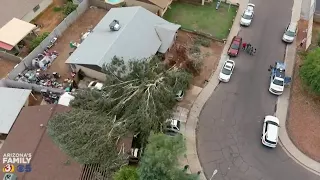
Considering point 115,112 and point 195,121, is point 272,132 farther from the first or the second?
point 115,112

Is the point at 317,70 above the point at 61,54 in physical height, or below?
above

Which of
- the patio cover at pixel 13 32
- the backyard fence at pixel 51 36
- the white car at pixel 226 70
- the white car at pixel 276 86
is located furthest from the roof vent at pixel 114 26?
the white car at pixel 276 86

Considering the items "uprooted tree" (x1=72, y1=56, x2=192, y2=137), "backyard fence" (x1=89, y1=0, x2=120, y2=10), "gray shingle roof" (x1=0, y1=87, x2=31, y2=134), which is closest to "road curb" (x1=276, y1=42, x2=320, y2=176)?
"uprooted tree" (x1=72, y1=56, x2=192, y2=137)

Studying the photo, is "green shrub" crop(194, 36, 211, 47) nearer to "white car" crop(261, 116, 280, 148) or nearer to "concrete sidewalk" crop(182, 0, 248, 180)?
"concrete sidewalk" crop(182, 0, 248, 180)

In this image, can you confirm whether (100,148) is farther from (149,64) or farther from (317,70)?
(317,70)

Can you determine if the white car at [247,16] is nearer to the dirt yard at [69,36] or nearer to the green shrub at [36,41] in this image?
the dirt yard at [69,36]

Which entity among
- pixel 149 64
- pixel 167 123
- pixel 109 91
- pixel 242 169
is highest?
pixel 149 64

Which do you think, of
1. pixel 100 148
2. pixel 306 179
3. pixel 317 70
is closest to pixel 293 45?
pixel 317 70
